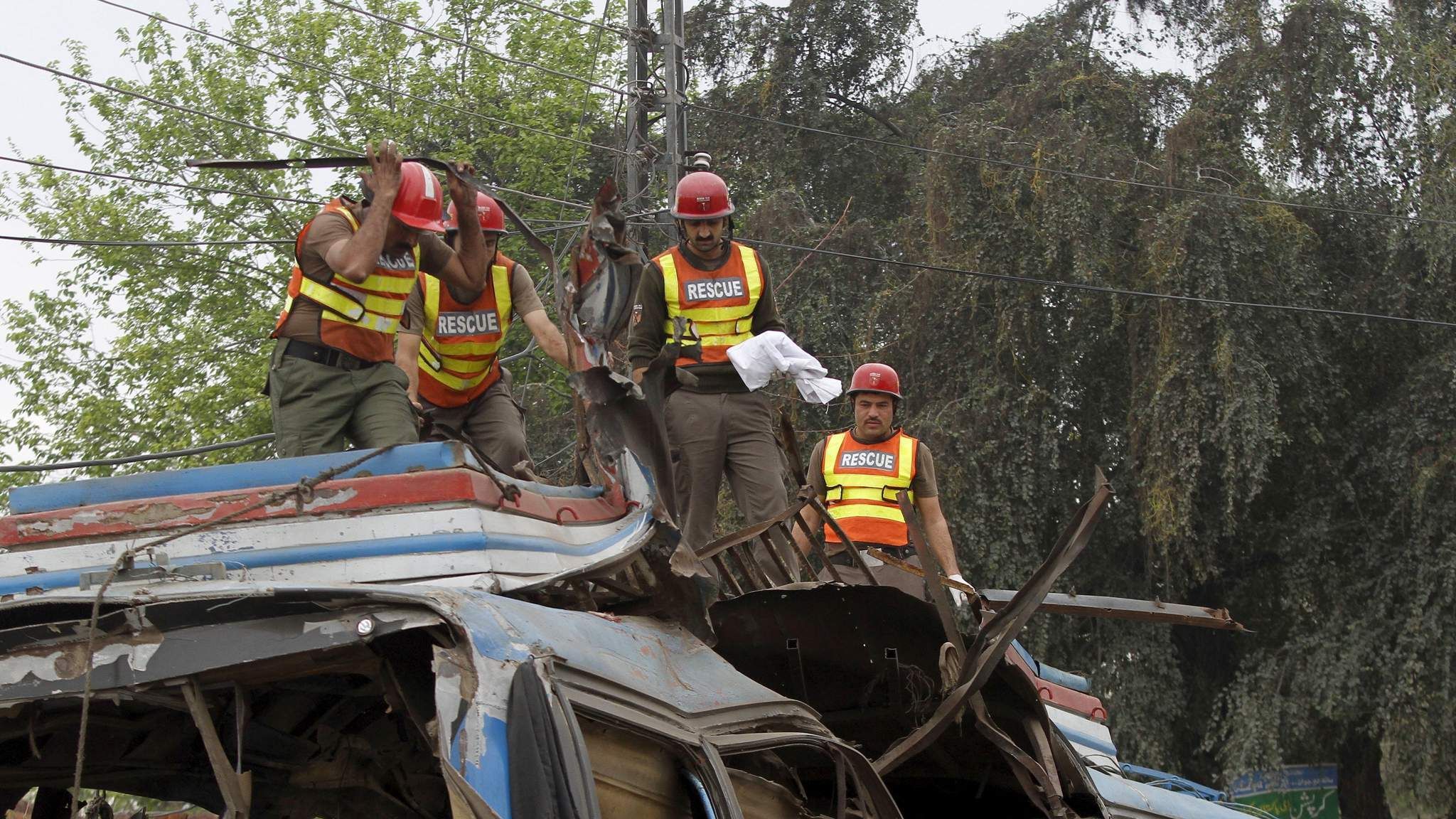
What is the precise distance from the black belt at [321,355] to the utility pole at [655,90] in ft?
33.5

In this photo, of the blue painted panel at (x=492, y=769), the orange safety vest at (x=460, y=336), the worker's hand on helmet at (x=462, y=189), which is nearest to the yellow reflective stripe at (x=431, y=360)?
the orange safety vest at (x=460, y=336)

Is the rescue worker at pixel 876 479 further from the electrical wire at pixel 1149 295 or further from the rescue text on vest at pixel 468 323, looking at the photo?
the electrical wire at pixel 1149 295

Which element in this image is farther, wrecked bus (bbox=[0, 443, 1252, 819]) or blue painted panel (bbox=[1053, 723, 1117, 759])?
blue painted panel (bbox=[1053, 723, 1117, 759])

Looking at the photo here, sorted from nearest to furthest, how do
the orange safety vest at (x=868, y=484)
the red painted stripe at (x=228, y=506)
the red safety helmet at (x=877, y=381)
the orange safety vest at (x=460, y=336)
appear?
the red painted stripe at (x=228, y=506)
the orange safety vest at (x=460, y=336)
the orange safety vest at (x=868, y=484)
the red safety helmet at (x=877, y=381)

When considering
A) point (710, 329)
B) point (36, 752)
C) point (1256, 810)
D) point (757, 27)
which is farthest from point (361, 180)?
point (757, 27)

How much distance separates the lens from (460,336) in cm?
704

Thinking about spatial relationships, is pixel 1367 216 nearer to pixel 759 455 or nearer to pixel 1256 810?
pixel 1256 810

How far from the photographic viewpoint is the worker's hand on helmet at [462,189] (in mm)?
6363

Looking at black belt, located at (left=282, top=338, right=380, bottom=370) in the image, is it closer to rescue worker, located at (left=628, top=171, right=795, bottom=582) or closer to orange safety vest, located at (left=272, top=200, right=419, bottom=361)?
orange safety vest, located at (left=272, top=200, right=419, bottom=361)

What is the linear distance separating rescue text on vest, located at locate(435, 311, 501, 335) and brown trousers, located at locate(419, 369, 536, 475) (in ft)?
1.06

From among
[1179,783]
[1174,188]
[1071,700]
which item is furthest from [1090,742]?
[1174,188]

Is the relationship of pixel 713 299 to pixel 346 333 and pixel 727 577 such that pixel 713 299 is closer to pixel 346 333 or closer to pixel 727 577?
pixel 727 577

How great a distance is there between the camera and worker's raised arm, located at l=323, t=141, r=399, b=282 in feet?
18.7

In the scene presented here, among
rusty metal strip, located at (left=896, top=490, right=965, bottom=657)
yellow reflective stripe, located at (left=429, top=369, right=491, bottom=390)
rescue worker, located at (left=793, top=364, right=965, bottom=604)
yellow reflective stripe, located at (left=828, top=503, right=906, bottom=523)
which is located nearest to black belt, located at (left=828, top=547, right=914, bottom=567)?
rescue worker, located at (left=793, top=364, right=965, bottom=604)
